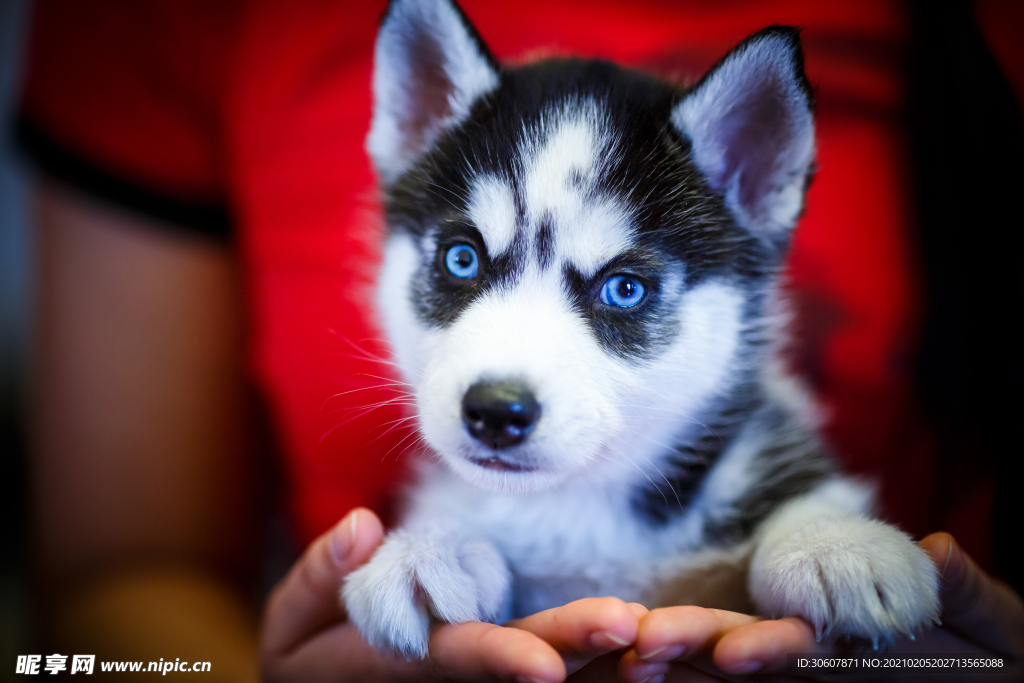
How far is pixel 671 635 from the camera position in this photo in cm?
67

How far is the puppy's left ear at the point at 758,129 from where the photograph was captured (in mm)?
783

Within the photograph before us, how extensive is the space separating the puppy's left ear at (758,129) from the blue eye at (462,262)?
39 cm

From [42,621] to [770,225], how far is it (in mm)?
1514

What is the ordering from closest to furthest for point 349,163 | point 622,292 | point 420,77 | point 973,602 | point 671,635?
point 671,635 → point 973,602 → point 622,292 → point 420,77 → point 349,163

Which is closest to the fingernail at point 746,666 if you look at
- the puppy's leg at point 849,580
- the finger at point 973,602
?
the puppy's leg at point 849,580

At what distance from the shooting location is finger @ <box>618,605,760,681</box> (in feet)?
2.22

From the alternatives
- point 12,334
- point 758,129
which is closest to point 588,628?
point 758,129

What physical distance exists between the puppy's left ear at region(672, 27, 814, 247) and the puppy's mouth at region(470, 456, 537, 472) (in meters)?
0.58

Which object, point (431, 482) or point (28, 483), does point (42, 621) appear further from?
point (431, 482)

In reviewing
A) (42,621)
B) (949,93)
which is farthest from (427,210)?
(42,621)

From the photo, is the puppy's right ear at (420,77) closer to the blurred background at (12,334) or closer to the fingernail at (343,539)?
the fingernail at (343,539)

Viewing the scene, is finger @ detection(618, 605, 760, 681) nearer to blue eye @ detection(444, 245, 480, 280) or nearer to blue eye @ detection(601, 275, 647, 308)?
blue eye @ detection(601, 275, 647, 308)

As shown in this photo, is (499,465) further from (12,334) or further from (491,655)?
(12,334)

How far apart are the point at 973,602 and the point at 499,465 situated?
2.17 ft
